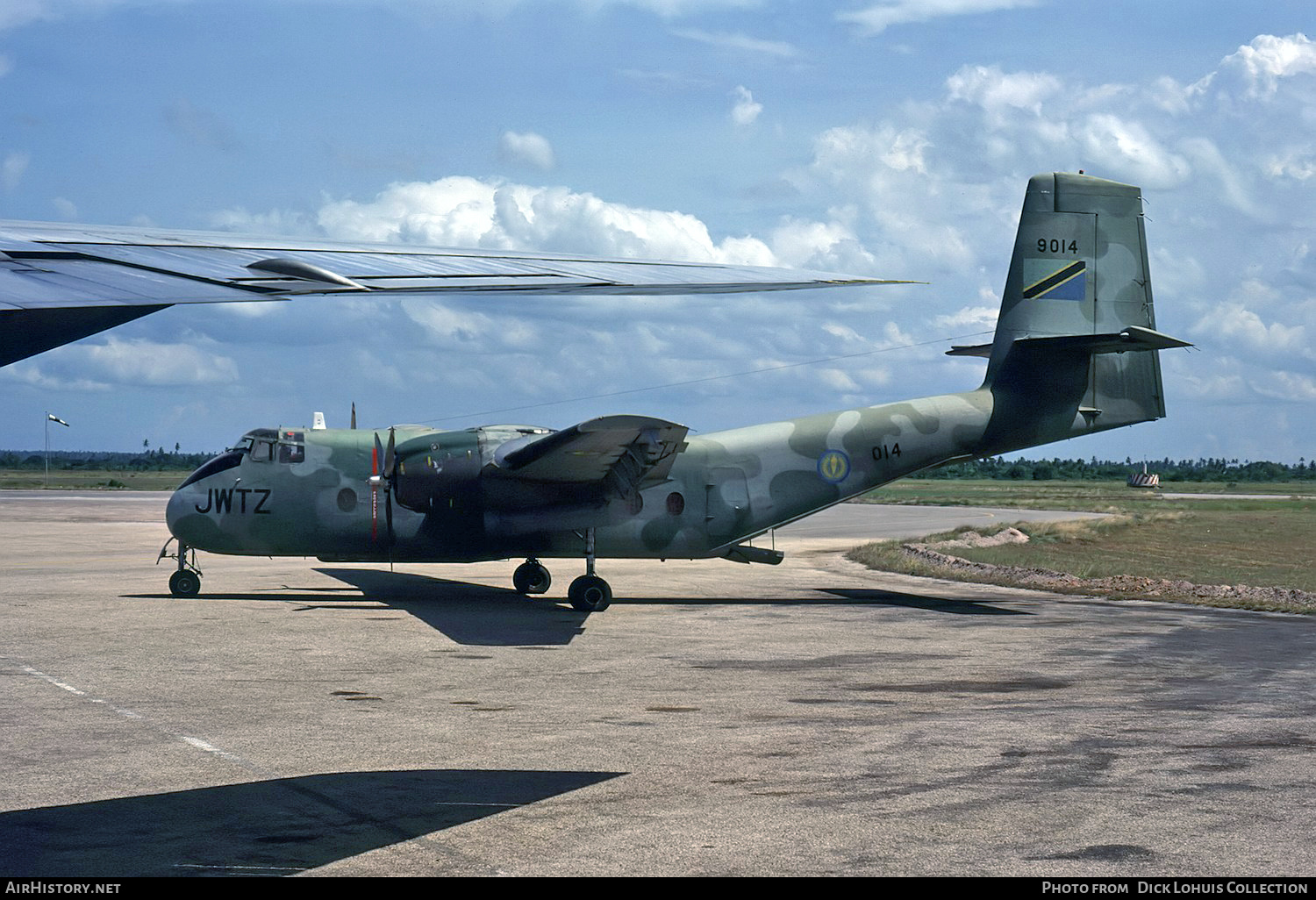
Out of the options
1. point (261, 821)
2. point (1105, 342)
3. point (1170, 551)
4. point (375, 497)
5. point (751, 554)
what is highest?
point (1105, 342)

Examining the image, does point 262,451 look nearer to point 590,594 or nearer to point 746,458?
point 590,594

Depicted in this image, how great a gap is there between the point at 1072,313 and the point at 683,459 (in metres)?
8.45

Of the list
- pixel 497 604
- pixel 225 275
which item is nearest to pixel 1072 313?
pixel 497 604

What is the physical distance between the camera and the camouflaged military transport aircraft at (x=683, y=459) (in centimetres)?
2205

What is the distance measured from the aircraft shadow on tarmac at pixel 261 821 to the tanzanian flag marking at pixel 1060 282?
17.9 meters

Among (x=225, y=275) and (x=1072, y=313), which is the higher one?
(x=1072, y=313)

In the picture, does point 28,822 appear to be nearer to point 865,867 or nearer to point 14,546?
point 865,867

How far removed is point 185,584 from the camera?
2334 centimetres

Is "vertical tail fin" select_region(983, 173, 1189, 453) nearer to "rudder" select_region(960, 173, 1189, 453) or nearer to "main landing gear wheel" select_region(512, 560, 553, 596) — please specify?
"rudder" select_region(960, 173, 1189, 453)

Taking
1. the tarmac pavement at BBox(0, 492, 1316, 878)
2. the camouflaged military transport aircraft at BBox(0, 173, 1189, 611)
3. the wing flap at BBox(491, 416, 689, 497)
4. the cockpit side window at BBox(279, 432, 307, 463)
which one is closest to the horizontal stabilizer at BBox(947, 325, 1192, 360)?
the camouflaged military transport aircraft at BBox(0, 173, 1189, 611)

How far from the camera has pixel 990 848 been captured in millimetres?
7676

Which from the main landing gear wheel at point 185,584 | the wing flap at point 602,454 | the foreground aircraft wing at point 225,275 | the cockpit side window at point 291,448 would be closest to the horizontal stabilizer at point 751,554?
the wing flap at point 602,454

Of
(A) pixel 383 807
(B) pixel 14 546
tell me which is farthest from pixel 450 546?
(B) pixel 14 546
